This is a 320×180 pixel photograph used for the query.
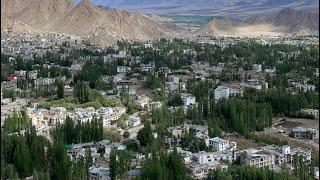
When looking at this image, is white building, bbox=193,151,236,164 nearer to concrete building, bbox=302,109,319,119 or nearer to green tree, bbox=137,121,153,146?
green tree, bbox=137,121,153,146

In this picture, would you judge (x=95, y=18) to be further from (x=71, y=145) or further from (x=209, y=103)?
(x=71, y=145)

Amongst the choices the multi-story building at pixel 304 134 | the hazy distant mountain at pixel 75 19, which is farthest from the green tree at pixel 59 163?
the hazy distant mountain at pixel 75 19

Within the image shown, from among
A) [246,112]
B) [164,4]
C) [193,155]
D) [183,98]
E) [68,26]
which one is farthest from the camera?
[164,4]

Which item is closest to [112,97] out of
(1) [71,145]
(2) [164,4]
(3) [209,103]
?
(3) [209,103]

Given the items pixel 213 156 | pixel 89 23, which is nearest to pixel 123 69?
pixel 213 156

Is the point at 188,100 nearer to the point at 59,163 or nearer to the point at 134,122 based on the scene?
the point at 134,122

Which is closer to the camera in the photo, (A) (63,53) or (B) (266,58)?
(B) (266,58)

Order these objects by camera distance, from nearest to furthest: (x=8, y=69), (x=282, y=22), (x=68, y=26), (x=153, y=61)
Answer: (x=8, y=69), (x=153, y=61), (x=68, y=26), (x=282, y=22)

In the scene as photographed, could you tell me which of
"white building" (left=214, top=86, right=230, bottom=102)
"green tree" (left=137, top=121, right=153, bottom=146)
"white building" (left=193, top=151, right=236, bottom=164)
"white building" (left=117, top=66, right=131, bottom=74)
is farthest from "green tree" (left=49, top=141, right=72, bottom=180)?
"white building" (left=117, top=66, right=131, bottom=74)
